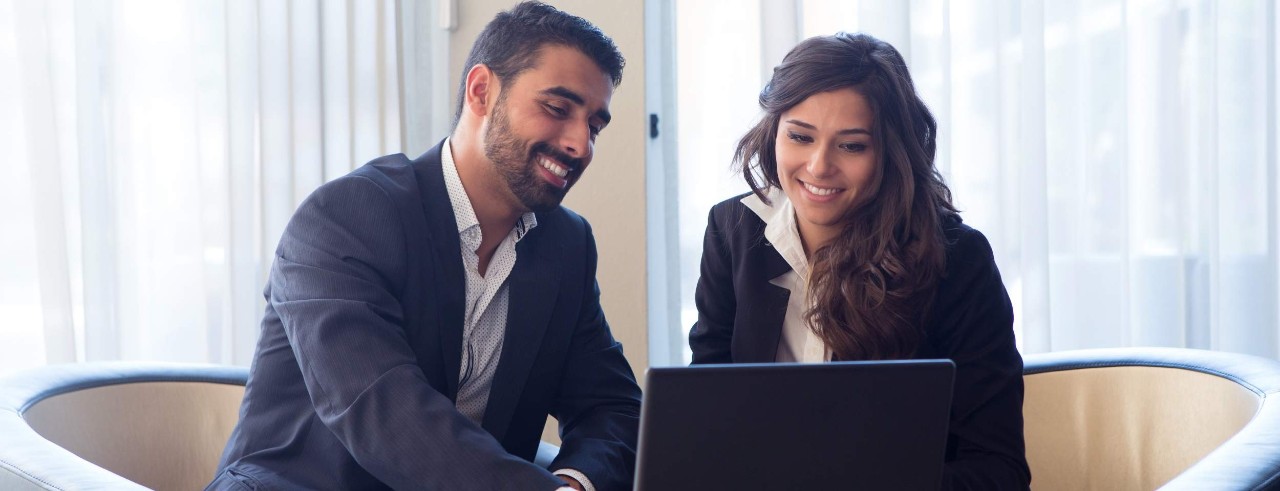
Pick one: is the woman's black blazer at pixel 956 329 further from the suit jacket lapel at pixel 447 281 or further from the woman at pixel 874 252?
the suit jacket lapel at pixel 447 281

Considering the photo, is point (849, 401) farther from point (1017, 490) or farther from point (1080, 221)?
point (1080, 221)

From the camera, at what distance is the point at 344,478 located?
58.6 inches

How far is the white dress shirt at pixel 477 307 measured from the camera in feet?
5.42

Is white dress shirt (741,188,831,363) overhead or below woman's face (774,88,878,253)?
below

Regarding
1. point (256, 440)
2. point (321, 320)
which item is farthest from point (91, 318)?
point (321, 320)

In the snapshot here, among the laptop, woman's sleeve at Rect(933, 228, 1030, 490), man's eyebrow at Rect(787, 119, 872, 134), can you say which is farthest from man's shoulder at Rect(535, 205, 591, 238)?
the laptop

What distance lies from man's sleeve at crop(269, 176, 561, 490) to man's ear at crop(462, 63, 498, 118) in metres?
0.25

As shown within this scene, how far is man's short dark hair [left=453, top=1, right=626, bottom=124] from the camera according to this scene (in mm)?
1698

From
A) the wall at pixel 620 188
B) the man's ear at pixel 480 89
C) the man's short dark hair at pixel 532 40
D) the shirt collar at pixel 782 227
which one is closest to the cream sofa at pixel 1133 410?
the shirt collar at pixel 782 227

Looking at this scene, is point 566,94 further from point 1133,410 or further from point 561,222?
point 1133,410

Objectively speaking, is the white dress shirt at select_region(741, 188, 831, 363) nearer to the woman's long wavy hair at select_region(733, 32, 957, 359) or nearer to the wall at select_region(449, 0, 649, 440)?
the woman's long wavy hair at select_region(733, 32, 957, 359)

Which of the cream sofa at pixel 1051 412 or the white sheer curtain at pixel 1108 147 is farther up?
the white sheer curtain at pixel 1108 147

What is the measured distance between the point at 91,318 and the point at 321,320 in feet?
4.40

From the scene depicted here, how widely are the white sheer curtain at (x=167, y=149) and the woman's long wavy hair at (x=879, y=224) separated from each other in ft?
4.70
